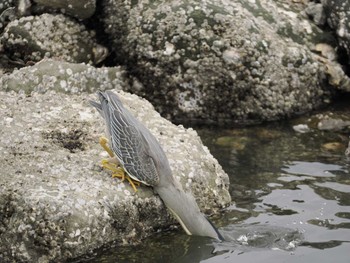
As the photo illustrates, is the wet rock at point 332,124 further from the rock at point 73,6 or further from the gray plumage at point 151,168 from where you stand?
the rock at point 73,6

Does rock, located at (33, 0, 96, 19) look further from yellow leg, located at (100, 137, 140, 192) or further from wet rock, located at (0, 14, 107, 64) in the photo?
yellow leg, located at (100, 137, 140, 192)

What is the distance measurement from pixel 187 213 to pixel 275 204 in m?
1.43

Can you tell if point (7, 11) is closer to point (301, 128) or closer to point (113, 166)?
point (113, 166)

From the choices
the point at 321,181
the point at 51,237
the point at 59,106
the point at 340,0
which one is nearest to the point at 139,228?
the point at 51,237

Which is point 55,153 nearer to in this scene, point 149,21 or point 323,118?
point 149,21

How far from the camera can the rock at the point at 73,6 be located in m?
10.2

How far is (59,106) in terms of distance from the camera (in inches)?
324

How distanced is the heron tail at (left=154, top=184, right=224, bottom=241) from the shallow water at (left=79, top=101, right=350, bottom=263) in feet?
0.33

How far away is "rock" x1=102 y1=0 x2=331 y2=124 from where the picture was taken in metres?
9.99

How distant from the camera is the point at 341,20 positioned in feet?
34.9

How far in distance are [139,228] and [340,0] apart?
5421mm

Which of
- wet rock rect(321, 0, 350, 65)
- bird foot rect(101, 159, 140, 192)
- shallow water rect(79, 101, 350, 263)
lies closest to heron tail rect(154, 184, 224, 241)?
shallow water rect(79, 101, 350, 263)

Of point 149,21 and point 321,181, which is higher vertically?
point 149,21

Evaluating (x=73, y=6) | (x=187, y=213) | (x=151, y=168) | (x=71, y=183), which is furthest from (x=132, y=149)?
(x=73, y=6)
